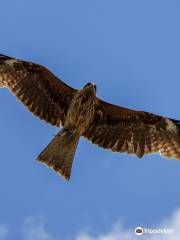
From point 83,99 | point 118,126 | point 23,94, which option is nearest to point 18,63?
point 23,94

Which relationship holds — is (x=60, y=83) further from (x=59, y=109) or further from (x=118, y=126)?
(x=118, y=126)

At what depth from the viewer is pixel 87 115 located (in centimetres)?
1158

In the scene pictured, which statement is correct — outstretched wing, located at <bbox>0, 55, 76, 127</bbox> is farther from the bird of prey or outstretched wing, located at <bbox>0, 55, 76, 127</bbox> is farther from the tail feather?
the tail feather

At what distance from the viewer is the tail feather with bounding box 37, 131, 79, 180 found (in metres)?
11.1

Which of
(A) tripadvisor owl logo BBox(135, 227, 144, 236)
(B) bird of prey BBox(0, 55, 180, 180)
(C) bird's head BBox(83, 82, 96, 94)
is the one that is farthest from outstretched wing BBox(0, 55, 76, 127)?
(A) tripadvisor owl logo BBox(135, 227, 144, 236)

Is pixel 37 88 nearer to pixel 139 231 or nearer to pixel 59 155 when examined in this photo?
pixel 59 155

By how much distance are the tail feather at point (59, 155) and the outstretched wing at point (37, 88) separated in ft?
2.59

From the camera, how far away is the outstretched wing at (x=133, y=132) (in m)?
12.1

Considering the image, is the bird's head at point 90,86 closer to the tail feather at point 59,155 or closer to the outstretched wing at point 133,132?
the outstretched wing at point 133,132

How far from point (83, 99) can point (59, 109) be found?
773 mm

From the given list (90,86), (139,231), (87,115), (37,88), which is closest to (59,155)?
(87,115)

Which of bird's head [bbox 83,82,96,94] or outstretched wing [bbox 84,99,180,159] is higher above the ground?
outstretched wing [bbox 84,99,180,159]

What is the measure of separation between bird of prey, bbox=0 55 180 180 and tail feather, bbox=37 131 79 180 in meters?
0.24

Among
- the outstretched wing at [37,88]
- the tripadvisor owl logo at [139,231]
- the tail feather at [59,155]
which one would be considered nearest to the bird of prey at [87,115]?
the outstretched wing at [37,88]
